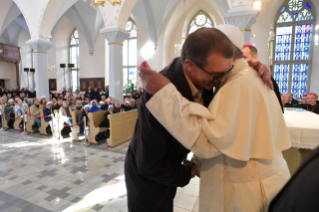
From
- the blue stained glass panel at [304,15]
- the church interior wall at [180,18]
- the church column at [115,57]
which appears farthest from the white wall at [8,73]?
the blue stained glass panel at [304,15]

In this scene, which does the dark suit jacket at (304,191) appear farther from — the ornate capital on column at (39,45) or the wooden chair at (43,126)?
the ornate capital on column at (39,45)

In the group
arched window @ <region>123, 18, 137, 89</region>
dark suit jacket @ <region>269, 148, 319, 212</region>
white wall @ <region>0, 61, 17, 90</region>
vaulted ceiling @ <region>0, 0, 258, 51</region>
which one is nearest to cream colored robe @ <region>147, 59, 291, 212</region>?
dark suit jacket @ <region>269, 148, 319, 212</region>

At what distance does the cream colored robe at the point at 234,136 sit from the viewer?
1.05 m

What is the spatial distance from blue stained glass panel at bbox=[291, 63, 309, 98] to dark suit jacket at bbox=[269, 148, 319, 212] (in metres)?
15.7

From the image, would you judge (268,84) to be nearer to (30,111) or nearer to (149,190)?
(149,190)

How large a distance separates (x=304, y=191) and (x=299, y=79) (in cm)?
1587

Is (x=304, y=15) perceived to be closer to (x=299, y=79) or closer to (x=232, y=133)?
(x=299, y=79)

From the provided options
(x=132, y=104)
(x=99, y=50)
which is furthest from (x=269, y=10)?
(x=99, y=50)

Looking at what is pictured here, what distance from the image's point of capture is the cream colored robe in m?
1.05

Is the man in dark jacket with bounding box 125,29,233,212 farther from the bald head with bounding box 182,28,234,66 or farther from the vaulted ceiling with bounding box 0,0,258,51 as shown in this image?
the vaulted ceiling with bounding box 0,0,258,51

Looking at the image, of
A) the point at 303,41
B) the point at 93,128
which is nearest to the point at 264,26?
the point at 303,41

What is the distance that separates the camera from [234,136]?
3.60 ft

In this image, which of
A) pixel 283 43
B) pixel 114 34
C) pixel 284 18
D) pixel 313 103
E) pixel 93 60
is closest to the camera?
pixel 313 103

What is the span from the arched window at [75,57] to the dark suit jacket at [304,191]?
23.3m
